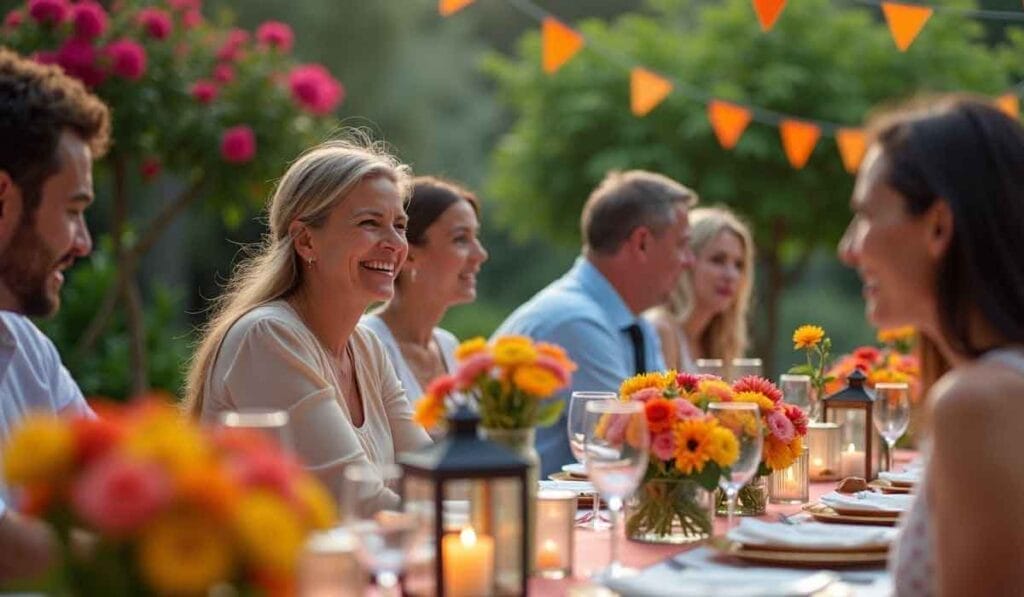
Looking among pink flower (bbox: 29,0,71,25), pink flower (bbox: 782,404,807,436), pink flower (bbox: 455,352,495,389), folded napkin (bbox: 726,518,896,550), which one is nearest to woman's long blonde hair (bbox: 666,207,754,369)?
pink flower (bbox: 782,404,807,436)

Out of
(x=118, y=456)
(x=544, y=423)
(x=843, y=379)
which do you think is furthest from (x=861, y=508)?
(x=118, y=456)

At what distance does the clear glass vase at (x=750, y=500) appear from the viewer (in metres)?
3.03

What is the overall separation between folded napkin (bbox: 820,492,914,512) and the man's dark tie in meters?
1.87

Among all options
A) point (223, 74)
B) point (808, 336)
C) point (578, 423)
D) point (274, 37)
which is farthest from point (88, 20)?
point (578, 423)

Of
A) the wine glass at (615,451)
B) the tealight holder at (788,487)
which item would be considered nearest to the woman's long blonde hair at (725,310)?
the tealight holder at (788,487)

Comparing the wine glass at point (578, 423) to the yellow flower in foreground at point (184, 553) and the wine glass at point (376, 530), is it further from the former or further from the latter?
the yellow flower in foreground at point (184, 553)

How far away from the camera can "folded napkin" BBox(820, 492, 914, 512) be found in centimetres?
275

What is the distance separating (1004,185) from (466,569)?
2.83 feet

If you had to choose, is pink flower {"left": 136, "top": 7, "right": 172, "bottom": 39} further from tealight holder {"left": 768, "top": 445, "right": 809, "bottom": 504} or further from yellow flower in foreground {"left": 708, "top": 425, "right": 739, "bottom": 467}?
yellow flower in foreground {"left": 708, "top": 425, "right": 739, "bottom": 467}

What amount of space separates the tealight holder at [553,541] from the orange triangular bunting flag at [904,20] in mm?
3342

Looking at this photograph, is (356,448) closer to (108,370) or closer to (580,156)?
(108,370)

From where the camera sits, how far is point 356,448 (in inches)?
118

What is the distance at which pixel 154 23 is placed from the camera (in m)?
6.88

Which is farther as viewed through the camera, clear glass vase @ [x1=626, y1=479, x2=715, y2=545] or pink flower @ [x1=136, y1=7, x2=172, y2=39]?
pink flower @ [x1=136, y1=7, x2=172, y2=39]
